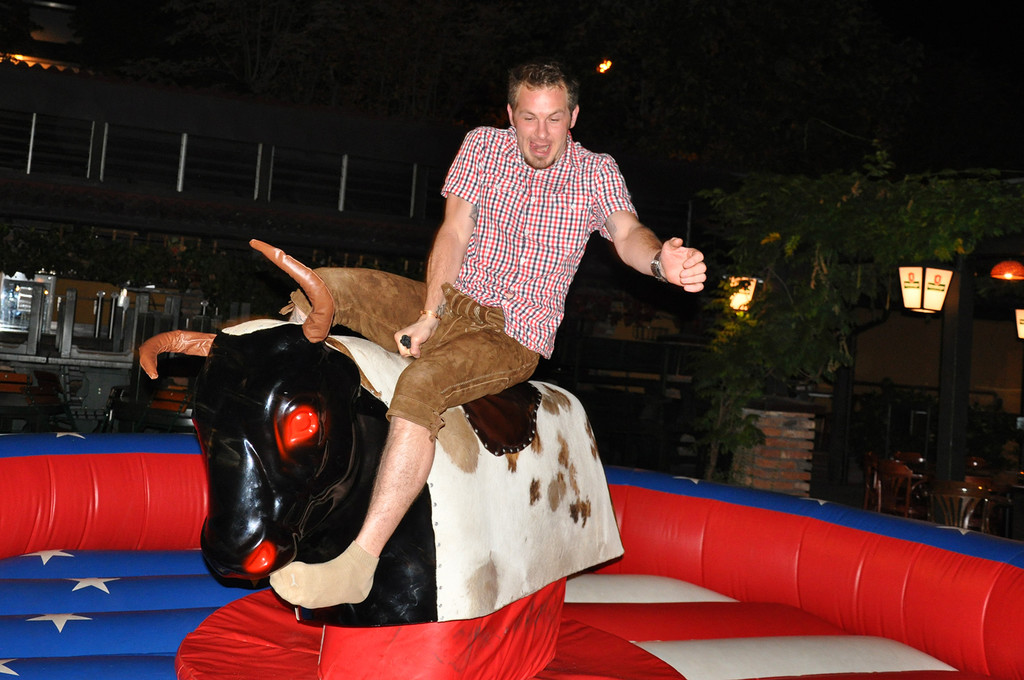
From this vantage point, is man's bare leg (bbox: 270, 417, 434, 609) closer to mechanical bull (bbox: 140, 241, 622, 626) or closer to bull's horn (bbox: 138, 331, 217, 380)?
mechanical bull (bbox: 140, 241, 622, 626)

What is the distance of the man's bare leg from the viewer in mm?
1918

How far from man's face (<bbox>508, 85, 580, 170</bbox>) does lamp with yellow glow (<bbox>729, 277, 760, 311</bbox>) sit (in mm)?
6904

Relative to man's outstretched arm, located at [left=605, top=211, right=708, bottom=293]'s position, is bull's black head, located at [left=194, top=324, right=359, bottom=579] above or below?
below

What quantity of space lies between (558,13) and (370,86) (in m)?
4.66

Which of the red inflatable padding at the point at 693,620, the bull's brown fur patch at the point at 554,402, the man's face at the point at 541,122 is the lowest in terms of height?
the red inflatable padding at the point at 693,620

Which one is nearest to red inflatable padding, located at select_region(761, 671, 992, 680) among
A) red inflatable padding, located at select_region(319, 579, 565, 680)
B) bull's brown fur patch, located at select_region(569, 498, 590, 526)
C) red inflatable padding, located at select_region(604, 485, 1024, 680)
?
red inflatable padding, located at select_region(604, 485, 1024, 680)

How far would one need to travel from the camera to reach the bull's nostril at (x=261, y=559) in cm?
187

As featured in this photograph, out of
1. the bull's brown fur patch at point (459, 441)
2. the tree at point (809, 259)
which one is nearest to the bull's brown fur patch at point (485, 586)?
the bull's brown fur patch at point (459, 441)

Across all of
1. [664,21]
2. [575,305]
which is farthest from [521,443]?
[664,21]

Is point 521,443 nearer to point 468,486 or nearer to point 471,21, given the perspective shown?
point 468,486

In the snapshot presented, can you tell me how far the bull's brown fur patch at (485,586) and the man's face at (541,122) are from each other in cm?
115

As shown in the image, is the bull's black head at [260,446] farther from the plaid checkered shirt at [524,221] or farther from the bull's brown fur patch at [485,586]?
the plaid checkered shirt at [524,221]

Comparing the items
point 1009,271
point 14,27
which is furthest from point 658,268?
point 14,27

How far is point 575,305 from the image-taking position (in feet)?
44.2
